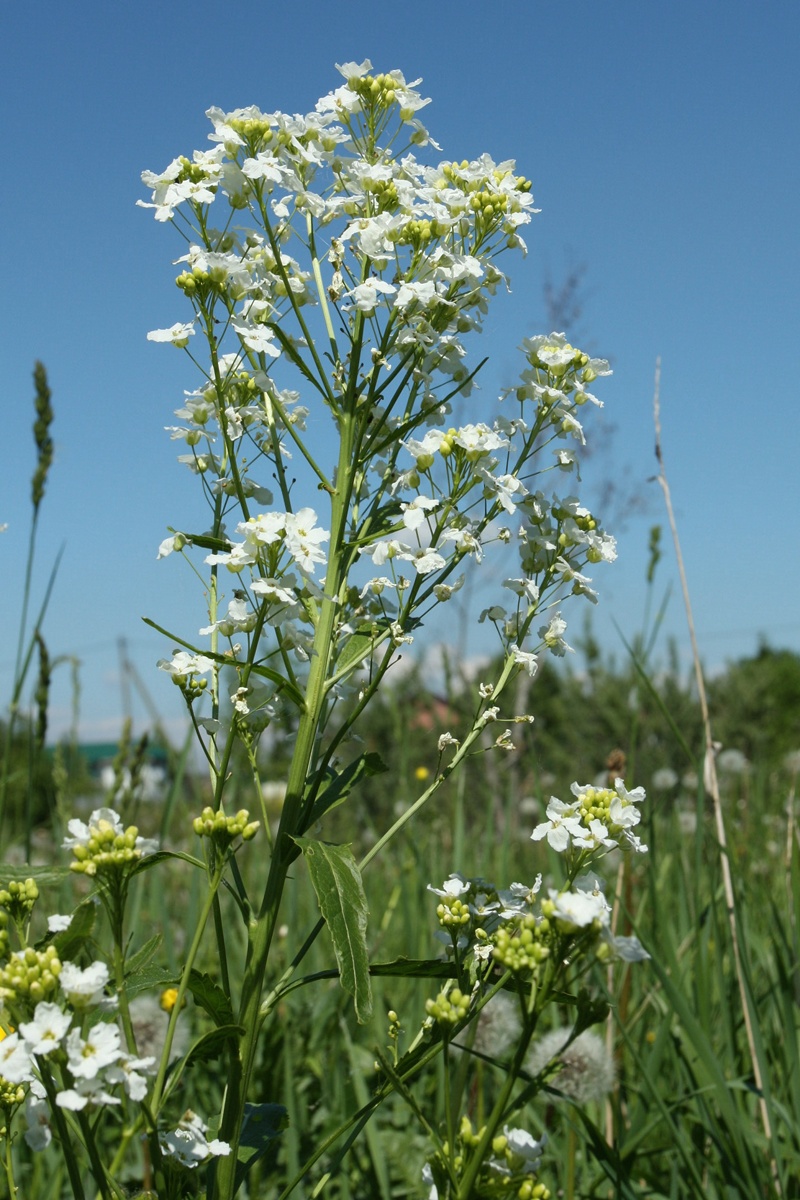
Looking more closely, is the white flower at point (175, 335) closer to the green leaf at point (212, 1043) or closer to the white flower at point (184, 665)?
the white flower at point (184, 665)

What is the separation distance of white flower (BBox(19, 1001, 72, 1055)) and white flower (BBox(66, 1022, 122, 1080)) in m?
0.02

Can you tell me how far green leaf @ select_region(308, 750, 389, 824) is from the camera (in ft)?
5.73

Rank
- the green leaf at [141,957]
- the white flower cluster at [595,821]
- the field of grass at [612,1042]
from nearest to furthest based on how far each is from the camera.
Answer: the white flower cluster at [595,821] → the green leaf at [141,957] → the field of grass at [612,1042]

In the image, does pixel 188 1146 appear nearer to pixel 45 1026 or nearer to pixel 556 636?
pixel 45 1026

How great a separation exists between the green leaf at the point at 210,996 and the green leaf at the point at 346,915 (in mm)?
293

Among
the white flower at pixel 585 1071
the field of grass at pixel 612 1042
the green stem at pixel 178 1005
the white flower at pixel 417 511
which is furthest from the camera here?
the white flower at pixel 585 1071

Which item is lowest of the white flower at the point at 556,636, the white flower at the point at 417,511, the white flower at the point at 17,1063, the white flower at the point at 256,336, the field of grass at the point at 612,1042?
the field of grass at the point at 612,1042

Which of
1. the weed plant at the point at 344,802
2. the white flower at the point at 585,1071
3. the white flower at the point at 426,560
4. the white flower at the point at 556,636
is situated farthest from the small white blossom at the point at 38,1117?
the white flower at the point at 585,1071

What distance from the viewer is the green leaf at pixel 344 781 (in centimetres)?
175

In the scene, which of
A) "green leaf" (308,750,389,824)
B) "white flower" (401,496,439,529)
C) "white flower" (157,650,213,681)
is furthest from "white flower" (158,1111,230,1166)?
"white flower" (401,496,439,529)

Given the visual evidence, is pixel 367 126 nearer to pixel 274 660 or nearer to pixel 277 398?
pixel 277 398

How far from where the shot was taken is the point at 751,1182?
88.1 inches

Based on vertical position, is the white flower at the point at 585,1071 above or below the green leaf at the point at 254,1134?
below

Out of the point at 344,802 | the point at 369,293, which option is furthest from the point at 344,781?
the point at 369,293
